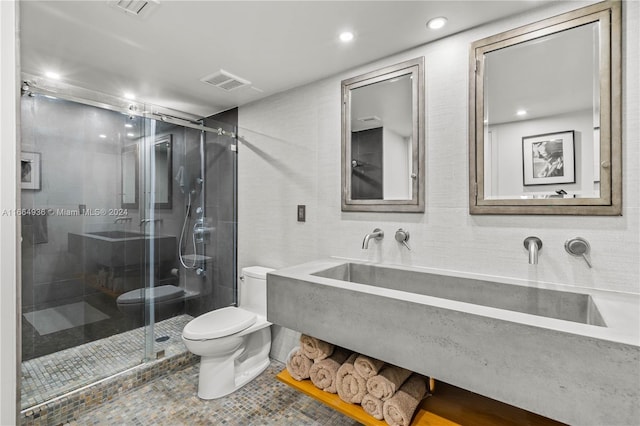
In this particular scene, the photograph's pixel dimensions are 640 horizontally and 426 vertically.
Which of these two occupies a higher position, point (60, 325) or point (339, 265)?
point (339, 265)

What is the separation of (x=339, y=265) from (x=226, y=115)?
6.39 feet

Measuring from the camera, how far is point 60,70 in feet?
6.68

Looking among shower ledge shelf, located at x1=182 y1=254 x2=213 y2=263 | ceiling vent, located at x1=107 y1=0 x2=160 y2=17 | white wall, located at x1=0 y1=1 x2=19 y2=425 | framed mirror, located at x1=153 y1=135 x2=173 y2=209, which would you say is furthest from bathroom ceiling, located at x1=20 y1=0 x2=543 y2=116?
shower ledge shelf, located at x1=182 y1=254 x2=213 y2=263

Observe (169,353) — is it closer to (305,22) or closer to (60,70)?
(60,70)

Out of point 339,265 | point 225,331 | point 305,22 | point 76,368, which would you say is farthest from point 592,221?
point 76,368

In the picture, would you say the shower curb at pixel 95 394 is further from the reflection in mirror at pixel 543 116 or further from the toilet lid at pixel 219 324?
the reflection in mirror at pixel 543 116

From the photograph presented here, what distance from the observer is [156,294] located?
2.48 m

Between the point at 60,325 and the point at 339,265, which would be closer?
the point at 339,265

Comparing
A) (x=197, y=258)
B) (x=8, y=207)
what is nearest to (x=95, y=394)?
(x=197, y=258)

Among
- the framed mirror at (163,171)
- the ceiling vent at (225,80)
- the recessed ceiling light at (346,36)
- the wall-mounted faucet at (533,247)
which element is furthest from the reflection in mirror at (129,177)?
the wall-mounted faucet at (533,247)

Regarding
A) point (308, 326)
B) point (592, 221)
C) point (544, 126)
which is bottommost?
point (308, 326)

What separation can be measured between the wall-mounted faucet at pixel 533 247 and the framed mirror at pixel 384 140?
0.53 m

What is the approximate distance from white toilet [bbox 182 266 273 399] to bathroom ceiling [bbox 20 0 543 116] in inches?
61.1

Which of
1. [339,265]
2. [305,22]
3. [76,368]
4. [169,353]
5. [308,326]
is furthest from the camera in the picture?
[169,353]
